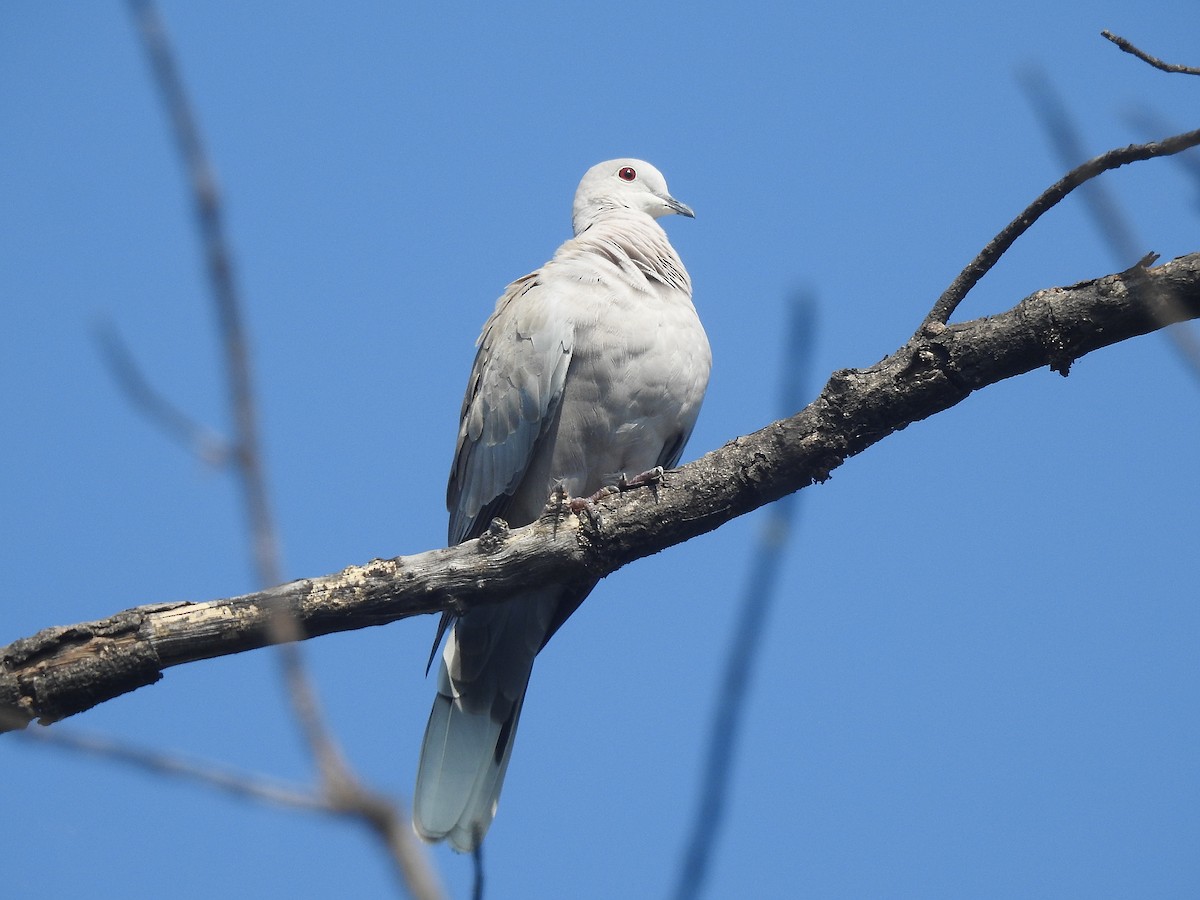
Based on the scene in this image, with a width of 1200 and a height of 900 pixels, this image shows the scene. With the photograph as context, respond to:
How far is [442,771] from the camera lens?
5.08 metres

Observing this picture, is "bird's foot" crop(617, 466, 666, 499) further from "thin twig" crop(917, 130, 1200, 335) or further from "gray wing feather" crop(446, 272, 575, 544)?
"gray wing feather" crop(446, 272, 575, 544)

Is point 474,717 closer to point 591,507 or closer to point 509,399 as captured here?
point 509,399

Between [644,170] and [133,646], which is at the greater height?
[644,170]

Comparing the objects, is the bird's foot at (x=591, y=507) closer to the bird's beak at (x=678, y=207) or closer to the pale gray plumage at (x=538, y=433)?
the pale gray plumage at (x=538, y=433)

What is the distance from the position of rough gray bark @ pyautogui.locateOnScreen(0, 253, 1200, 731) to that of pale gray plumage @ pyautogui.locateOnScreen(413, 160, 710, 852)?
1.14 metres

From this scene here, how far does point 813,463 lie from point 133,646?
84.7 inches

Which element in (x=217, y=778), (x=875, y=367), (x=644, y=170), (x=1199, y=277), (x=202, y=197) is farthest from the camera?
(x=644, y=170)

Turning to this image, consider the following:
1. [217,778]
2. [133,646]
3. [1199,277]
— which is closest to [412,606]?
[133,646]

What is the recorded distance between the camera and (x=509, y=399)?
512cm

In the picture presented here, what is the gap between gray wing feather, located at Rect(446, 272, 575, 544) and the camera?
5.02 m

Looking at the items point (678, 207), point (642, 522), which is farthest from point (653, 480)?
point (678, 207)

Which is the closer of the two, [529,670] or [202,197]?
[202,197]

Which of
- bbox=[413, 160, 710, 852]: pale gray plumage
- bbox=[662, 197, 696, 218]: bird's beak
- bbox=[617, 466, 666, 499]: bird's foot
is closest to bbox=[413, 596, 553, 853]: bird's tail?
bbox=[413, 160, 710, 852]: pale gray plumage

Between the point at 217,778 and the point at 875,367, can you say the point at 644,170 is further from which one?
→ the point at 217,778
